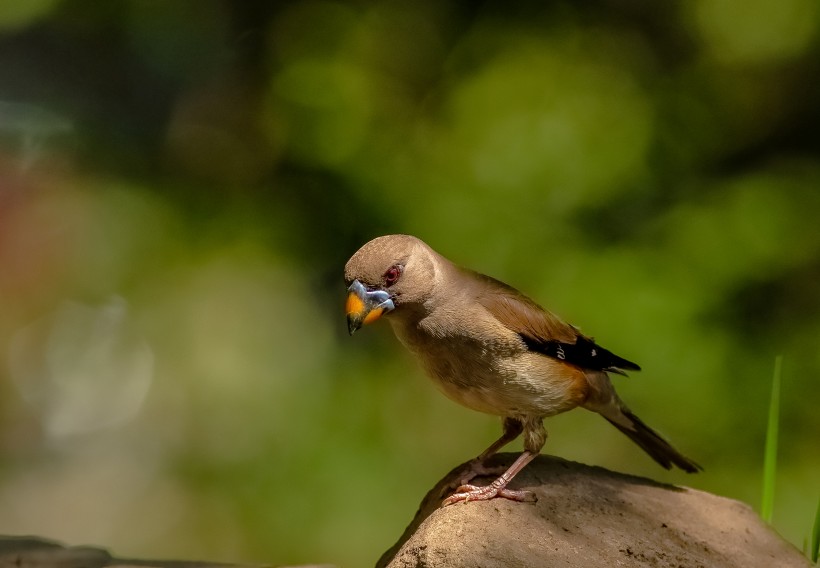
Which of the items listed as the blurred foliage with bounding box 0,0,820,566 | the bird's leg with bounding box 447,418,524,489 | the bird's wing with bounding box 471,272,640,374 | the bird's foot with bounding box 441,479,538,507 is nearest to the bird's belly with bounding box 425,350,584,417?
the bird's wing with bounding box 471,272,640,374

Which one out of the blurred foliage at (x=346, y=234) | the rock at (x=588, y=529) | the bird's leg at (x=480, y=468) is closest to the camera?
the rock at (x=588, y=529)

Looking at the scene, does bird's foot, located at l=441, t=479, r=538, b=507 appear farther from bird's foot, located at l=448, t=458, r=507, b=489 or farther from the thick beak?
the thick beak

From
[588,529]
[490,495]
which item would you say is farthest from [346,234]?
[588,529]

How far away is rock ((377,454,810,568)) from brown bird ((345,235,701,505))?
0.16 meters

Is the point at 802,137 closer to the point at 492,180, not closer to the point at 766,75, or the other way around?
the point at 766,75

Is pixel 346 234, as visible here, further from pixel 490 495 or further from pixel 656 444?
pixel 490 495

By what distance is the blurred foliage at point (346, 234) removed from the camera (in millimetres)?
6953

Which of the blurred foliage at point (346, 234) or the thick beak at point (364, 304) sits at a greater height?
the blurred foliage at point (346, 234)

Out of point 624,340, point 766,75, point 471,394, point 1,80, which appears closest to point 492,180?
point 624,340

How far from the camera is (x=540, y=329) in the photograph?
409 cm

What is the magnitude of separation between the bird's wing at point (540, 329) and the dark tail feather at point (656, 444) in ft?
1.66

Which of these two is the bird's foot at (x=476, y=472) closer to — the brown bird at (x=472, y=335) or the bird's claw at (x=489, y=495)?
the brown bird at (x=472, y=335)

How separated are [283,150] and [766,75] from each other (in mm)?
3800

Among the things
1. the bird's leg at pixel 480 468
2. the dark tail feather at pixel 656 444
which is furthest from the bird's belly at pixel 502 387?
the dark tail feather at pixel 656 444
